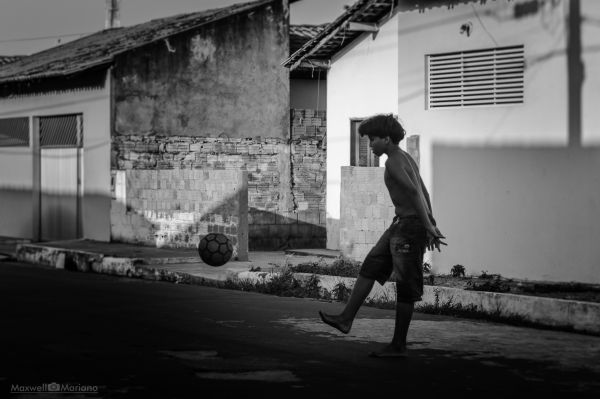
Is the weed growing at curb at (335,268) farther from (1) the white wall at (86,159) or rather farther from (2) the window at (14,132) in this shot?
(2) the window at (14,132)

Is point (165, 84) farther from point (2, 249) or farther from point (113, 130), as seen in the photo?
point (2, 249)

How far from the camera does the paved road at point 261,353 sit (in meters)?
7.25

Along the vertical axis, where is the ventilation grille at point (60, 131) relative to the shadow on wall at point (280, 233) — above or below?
above

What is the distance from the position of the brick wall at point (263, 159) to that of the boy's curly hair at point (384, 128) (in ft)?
48.5

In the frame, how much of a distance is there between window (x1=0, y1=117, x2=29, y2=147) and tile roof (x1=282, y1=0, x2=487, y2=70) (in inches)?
335

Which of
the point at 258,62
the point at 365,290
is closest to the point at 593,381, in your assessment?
the point at 365,290

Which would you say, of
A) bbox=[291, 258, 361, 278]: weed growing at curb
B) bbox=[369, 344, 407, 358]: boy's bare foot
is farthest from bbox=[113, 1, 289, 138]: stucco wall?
bbox=[369, 344, 407, 358]: boy's bare foot

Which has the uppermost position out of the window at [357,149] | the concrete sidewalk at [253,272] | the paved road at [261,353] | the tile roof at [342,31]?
the tile roof at [342,31]

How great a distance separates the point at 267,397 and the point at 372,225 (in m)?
9.48

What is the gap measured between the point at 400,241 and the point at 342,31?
1210 cm

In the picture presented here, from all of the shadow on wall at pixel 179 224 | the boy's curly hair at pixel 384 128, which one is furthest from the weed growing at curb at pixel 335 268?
the boy's curly hair at pixel 384 128

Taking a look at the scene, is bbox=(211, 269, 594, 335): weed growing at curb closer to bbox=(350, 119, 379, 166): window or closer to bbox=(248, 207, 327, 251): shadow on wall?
bbox=(350, 119, 379, 166): window

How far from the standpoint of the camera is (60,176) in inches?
1026

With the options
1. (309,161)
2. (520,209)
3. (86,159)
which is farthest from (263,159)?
(520,209)
